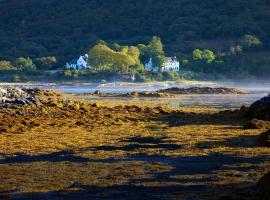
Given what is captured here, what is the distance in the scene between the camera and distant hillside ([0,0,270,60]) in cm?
14700

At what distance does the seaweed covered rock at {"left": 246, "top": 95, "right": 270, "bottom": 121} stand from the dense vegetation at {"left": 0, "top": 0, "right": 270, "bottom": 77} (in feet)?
267

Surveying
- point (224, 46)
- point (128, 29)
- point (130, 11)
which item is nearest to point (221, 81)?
point (224, 46)

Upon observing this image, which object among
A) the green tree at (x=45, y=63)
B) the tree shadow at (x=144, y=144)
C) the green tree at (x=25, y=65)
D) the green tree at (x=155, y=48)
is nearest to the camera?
the tree shadow at (x=144, y=144)

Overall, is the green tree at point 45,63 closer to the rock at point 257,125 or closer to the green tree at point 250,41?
the green tree at point 250,41

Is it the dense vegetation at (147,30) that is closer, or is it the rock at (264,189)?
the rock at (264,189)

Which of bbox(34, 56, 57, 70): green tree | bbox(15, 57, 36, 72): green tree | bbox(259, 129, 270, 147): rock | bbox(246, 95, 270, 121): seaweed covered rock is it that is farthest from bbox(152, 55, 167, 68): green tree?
bbox(259, 129, 270, 147): rock

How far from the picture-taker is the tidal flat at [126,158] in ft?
39.8

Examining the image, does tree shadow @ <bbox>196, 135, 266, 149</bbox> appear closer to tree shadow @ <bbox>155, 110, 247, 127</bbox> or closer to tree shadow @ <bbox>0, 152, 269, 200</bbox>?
tree shadow @ <bbox>0, 152, 269, 200</bbox>

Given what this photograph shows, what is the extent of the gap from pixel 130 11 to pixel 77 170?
536 feet

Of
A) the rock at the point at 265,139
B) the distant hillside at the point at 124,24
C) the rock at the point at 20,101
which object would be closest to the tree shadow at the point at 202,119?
the rock at the point at 265,139

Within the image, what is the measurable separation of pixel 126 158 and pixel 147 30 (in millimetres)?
147679

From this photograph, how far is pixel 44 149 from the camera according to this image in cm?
1775

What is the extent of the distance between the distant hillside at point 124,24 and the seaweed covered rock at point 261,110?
109 metres

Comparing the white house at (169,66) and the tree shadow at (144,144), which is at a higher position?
the white house at (169,66)
